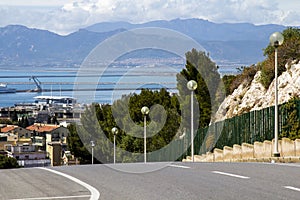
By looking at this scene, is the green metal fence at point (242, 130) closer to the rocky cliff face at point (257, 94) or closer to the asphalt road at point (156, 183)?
the rocky cliff face at point (257, 94)

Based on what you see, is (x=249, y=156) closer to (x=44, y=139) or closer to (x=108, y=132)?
(x=108, y=132)

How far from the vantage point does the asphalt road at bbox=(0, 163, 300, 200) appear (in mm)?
10906

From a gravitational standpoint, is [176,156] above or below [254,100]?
below

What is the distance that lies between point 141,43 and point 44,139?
106 m

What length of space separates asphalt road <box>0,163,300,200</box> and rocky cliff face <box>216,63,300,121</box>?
77.4 ft

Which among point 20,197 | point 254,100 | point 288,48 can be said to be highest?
point 288,48

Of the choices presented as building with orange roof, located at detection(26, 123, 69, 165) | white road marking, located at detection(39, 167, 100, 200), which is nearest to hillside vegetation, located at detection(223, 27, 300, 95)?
white road marking, located at detection(39, 167, 100, 200)

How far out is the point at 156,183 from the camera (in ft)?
41.3

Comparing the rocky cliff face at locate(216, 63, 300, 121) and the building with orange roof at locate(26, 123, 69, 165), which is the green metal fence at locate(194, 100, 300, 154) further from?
the building with orange roof at locate(26, 123, 69, 165)

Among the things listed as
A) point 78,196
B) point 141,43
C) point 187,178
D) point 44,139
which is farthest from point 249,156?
point 44,139

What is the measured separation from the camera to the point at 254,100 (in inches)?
1775

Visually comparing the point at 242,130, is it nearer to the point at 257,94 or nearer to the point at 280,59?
the point at 280,59

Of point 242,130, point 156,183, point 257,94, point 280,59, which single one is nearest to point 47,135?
point 257,94

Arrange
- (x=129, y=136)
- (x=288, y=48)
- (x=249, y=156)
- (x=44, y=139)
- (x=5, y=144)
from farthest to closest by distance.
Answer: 1. (x=44, y=139)
2. (x=5, y=144)
3. (x=129, y=136)
4. (x=288, y=48)
5. (x=249, y=156)
